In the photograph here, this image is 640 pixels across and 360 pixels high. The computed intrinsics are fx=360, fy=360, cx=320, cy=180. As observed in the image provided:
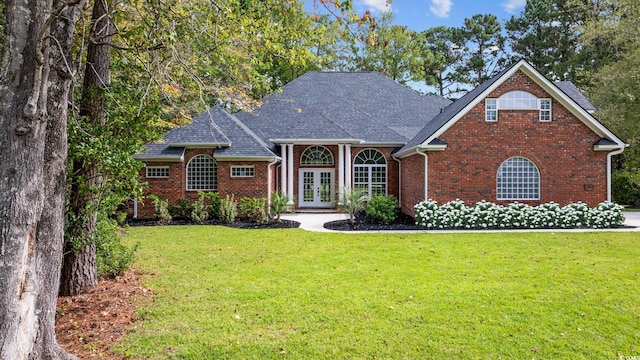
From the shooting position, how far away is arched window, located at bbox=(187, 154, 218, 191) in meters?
16.0

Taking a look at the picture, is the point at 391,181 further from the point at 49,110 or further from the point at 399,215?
the point at 49,110

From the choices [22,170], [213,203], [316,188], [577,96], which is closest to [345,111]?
[316,188]

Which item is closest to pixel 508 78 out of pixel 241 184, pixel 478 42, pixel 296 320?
pixel 241 184

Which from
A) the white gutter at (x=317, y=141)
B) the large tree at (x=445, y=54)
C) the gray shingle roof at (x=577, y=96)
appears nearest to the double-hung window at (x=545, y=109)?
the gray shingle roof at (x=577, y=96)

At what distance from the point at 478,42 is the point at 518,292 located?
39.7 meters

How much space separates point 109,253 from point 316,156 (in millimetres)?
13031

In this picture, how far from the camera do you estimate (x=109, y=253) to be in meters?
6.49

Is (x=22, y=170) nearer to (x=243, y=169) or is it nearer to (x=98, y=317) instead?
(x=98, y=317)

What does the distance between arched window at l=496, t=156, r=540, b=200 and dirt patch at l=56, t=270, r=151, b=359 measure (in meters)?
12.7

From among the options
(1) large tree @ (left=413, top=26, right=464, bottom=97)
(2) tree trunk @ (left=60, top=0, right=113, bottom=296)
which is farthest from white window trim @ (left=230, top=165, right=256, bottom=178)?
(1) large tree @ (left=413, top=26, right=464, bottom=97)

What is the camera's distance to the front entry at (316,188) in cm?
1877

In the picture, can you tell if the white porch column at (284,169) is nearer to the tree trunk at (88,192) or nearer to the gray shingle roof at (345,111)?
the gray shingle roof at (345,111)

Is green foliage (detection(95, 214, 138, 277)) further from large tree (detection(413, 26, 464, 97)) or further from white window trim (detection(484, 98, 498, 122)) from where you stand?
large tree (detection(413, 26, 464, 97))

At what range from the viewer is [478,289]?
599cm
